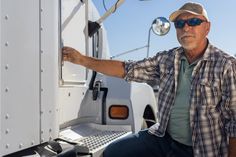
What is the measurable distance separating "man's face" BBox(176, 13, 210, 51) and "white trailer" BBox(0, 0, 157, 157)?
0.90 m

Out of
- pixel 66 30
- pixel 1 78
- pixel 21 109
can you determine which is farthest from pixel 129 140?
pixel 1 78

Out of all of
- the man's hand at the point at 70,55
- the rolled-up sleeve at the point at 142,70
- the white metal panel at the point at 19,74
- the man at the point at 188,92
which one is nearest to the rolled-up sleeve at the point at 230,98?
the man at the point at 188,92

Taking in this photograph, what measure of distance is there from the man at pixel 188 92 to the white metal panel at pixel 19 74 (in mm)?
847

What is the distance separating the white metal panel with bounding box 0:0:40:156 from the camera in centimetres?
196

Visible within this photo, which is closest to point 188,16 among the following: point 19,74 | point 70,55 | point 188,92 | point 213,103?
point 188,92

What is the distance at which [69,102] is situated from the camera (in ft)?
10.5

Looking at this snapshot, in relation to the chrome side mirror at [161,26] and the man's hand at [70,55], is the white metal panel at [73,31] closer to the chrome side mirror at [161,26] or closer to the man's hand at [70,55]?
the man's hand at [70,55]

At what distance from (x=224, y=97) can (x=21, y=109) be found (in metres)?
1.32

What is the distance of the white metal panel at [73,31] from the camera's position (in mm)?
3205

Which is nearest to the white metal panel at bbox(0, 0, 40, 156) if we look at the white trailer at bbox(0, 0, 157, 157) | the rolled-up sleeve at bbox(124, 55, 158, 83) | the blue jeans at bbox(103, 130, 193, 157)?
the white trailer at bbox(0, 0, 157, 157)

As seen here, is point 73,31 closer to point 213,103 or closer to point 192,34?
point 192,34

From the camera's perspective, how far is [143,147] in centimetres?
306

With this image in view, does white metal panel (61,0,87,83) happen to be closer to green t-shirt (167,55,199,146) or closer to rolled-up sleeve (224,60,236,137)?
green t-shirt (167,55,199,146)

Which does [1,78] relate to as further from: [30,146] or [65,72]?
[65,72]
